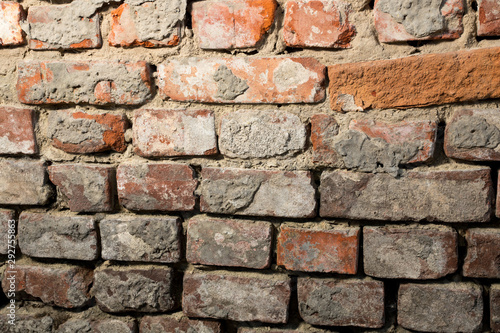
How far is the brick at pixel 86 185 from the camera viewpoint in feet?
2.96

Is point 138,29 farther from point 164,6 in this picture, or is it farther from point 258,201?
point 258,201

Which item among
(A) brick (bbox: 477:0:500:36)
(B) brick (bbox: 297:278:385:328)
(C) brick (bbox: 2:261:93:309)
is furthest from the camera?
(C) brick (bbox: 2:261:93:309)

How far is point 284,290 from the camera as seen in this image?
868 millimetres

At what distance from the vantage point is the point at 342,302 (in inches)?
33.7

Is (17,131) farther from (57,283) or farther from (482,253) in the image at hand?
(482,253)

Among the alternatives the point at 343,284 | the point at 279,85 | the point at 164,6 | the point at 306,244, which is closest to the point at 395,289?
the point at 343,284

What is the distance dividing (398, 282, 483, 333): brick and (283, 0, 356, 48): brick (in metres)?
0.52

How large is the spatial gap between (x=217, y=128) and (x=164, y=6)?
0.27 m

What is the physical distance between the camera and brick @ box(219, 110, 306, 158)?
0.83 meters

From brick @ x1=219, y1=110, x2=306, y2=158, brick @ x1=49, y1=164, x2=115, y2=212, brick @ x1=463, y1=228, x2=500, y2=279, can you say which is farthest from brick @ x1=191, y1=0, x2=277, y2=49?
brick @ x1=463, y1=228, x2=500, y2=279

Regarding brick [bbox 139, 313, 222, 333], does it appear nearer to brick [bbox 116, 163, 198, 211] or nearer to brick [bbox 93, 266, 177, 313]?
brick [bbox 93, 266, 177, 313]

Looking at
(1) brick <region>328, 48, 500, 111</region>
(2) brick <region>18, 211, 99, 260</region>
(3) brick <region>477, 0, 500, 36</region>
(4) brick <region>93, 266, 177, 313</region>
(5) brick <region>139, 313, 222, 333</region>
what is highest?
(3) brick <region>477, 0, 500, 36</region>

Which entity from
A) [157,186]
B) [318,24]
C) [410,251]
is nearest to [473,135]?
[410,251]

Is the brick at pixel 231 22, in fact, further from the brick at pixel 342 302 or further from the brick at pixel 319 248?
the brick at pixel 342 302
